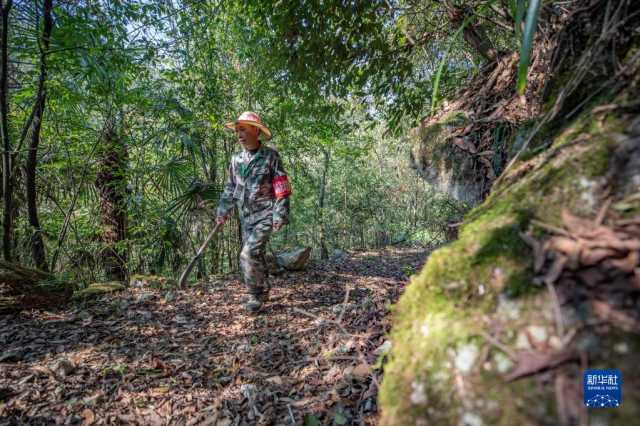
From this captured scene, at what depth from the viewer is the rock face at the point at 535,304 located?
23.4 inches

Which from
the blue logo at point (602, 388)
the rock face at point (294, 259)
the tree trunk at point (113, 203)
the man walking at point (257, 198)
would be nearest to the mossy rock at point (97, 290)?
the tree trunk at point (113, 203)

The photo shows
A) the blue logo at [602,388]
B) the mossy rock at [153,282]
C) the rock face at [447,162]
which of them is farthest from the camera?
the mossy rock at [153,282]

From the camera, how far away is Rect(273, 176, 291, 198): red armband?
353 cm

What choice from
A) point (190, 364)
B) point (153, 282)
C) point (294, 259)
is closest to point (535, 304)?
point (190, 364)

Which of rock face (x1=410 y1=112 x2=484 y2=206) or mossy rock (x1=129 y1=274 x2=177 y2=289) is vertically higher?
rock face (x1=410 y1=112 x2=484 y2=206)

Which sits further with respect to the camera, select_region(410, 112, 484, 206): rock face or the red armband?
the red armband

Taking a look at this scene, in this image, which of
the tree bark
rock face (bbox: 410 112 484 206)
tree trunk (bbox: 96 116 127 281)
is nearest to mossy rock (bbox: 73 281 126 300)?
tree trunk (bbox: 96 116 127 281)

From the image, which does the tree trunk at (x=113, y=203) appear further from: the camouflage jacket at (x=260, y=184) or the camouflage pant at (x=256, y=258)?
the camouflage pant at (x=256, y=258)

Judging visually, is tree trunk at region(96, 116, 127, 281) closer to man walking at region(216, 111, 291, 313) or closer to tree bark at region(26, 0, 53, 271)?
tree bark at region(26, 0, 53, 271)

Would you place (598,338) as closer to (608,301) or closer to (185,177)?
(608,301)

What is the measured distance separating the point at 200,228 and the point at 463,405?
217 inches

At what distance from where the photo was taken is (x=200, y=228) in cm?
558

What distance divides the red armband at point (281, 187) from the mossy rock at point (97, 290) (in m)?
2.65

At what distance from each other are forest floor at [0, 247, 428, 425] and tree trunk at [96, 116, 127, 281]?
176 cm
